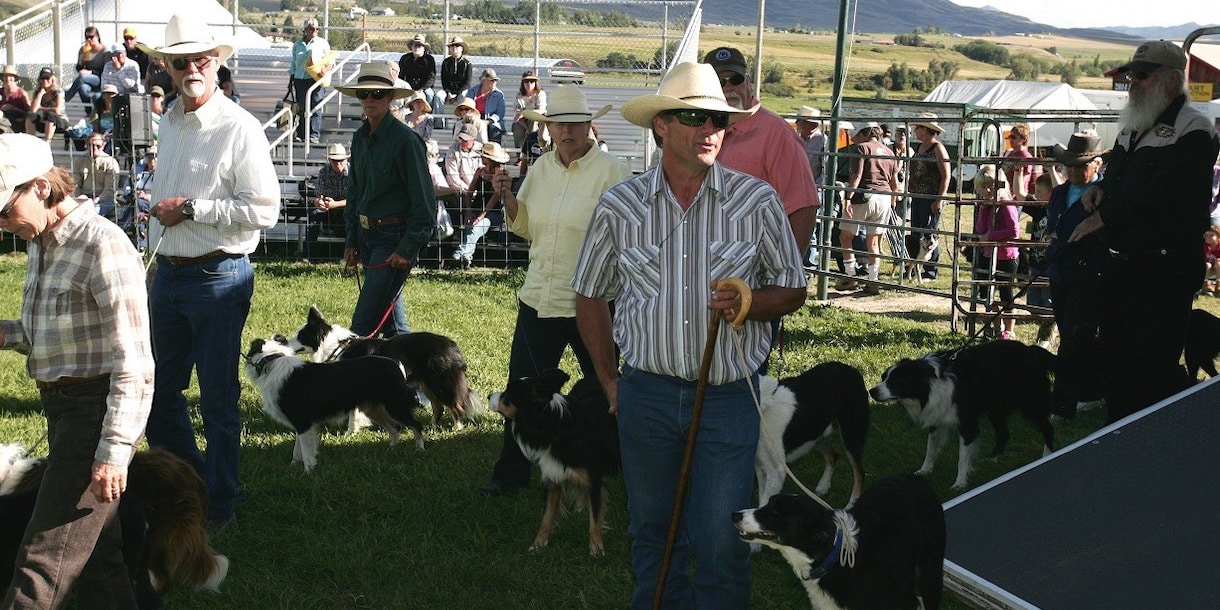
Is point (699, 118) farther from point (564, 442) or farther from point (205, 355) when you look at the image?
point (205, 355)

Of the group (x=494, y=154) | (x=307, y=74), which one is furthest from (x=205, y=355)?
(x=307, y=74)

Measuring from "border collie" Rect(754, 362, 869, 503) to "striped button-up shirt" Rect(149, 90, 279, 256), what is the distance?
2.55 metres

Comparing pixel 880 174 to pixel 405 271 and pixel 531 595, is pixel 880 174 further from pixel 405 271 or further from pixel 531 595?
pixel 531 595

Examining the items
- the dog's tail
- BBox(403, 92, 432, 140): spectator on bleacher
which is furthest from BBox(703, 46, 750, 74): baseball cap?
BBox(403, 92, 432, 140): spectator on bleacher

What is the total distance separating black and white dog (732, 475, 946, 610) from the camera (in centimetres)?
379

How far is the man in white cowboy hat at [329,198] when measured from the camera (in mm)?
13344

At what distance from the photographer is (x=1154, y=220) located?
219 inches

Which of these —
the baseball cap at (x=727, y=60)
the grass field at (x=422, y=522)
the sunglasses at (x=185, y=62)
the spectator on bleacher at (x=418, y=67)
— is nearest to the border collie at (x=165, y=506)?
the grass field at (x=422, y=522)

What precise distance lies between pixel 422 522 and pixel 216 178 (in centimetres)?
195

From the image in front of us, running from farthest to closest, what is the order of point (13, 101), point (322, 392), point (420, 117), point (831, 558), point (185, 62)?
point (13, 101)
point (420, 117)
point (322, 392)
point (185, 62)
point (831, 558)

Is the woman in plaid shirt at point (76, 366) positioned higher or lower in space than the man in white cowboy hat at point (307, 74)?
lower

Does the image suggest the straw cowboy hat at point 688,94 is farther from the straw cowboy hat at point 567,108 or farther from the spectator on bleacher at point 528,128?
the spectator on bleacher at point 528,128

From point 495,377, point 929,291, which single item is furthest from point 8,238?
point 929,291

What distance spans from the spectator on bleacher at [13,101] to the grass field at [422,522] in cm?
1021
